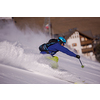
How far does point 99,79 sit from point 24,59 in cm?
154

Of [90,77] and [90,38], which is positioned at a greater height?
[90,38]

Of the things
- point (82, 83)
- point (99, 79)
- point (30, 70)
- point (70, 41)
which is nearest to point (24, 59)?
point (30, 70)

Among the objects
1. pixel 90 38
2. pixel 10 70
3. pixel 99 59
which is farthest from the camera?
pixel 90 38

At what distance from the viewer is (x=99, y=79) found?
6.93ft

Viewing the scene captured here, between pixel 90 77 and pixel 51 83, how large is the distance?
862 millimetres

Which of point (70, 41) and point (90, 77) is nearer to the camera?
point (90, 77)

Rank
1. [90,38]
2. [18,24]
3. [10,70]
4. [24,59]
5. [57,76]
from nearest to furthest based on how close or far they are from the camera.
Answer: [10,70] → [57,76] → [24,59] → [18,24] → [90,38]

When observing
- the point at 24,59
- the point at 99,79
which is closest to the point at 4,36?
the point at 24,59

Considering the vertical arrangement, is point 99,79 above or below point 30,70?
below

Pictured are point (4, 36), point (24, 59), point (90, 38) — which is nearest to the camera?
point (24, 59)

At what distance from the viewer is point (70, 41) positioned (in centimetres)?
644

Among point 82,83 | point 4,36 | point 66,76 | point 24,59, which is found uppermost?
point 4,36

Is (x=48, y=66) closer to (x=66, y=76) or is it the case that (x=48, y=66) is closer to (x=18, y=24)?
(x=66, y=76)

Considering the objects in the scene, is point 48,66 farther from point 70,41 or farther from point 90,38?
point 90,38
